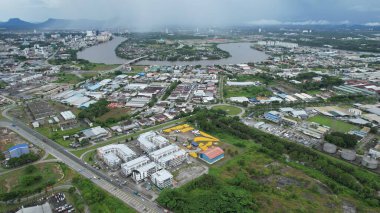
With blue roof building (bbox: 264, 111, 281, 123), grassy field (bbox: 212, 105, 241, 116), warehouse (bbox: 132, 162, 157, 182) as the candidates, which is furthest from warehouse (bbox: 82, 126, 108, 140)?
blue roof building (bbox: 264, 111, 281, 123)

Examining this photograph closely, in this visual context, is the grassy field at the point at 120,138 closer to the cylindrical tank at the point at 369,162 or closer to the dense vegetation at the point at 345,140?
the dense vegetation at the point at 345,140

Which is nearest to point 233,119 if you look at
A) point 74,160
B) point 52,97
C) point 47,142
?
point 74,160

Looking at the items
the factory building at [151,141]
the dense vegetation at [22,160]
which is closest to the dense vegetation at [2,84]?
the dense vegetation at [22,160]

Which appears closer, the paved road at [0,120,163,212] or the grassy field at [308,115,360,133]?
the paved road at [0,120,163,212]

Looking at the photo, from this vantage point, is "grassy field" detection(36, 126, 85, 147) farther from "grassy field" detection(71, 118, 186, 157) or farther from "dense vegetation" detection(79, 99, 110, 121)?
"dense vegetation" detection(79, 99, 110, 121)

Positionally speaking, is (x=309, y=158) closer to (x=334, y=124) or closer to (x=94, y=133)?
(x=334, y=124)
